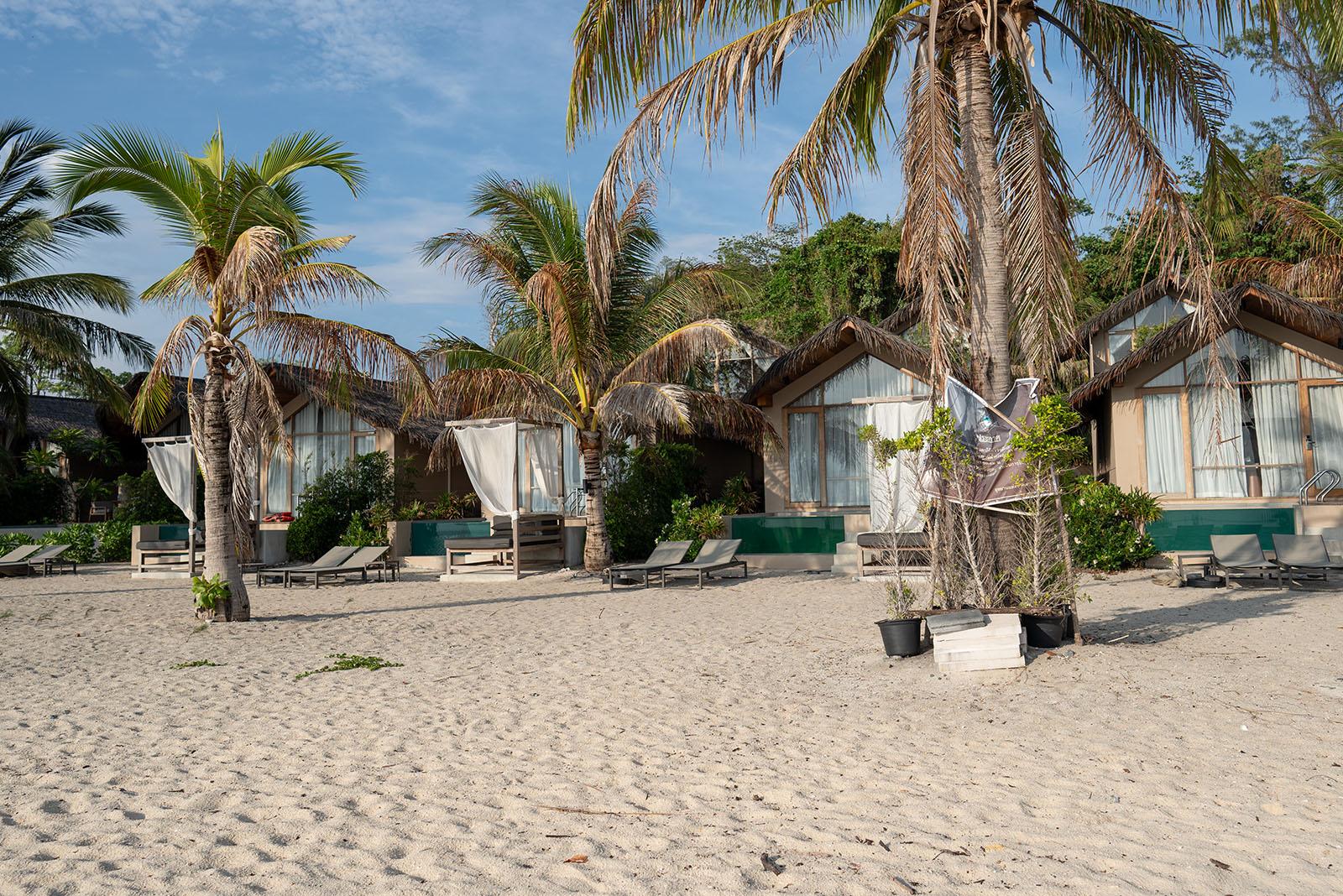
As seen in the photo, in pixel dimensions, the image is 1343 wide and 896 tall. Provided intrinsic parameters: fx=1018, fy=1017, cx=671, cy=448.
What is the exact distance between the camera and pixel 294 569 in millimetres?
14344

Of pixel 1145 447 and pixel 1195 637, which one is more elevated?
pixel 1145 447

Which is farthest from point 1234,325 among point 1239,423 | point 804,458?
point 804,458

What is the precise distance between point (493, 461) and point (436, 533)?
10.9ft

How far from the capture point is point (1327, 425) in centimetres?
1538

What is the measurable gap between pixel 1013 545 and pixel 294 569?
10.4 meters

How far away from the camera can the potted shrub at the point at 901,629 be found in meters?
7.41

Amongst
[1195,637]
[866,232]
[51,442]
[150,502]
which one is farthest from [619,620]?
[51,442]

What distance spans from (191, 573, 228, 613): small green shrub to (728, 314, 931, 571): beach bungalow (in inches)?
323

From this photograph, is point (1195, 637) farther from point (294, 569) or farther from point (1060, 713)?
point (294, 569)

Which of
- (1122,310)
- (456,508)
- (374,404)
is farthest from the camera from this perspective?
(374,404)

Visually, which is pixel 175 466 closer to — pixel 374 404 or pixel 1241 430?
pixel 374 404

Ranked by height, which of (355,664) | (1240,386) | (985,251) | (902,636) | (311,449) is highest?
(985,251)

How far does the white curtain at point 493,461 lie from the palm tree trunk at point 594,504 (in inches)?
42.3

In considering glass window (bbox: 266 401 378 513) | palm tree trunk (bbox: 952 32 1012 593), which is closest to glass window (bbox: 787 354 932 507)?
glass window (bbox: 266 401 378 513)
